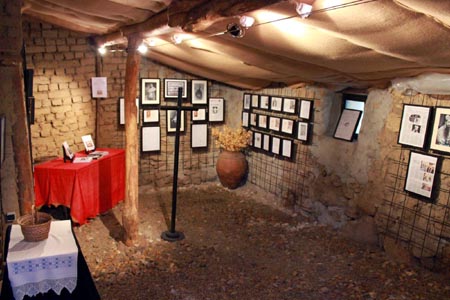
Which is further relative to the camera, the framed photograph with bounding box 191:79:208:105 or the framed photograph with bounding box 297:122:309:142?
the framed photograph with bounding box 191:79:208:105

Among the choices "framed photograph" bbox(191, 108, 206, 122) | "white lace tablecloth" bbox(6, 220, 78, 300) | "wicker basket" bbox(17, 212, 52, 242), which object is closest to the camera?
"white lace tablecloth" bbox(6, 220, 78, 300)

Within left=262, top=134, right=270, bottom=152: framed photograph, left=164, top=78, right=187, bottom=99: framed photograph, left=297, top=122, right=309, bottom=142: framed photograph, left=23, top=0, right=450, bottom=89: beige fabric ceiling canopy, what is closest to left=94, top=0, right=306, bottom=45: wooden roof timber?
left=23, top=0, right=450, bottom=89: beige fabric ceiling canopy

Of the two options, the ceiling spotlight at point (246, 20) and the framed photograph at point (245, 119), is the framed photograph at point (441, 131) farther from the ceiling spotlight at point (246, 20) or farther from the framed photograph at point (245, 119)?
the framed photograph at point (245, 119)

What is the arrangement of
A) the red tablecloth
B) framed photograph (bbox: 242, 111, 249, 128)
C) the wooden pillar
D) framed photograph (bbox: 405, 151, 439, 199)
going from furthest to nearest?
framed photograph (bbox: 242, 111, 249, 128) → the red tablecloth → the wooden pillar → framed photograph (bbox: 405, 151, 439, 199)

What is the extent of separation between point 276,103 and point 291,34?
8.98ft

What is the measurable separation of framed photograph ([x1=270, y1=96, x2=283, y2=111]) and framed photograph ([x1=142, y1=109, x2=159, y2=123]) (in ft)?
6.42

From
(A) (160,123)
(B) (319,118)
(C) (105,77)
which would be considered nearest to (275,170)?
(B) (319,118)

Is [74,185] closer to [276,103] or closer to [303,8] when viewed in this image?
[276,103]

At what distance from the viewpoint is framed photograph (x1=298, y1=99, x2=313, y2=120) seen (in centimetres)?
497

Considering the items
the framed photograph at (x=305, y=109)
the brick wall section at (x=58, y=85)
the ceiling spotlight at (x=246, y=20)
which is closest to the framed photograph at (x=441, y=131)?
the framed photograph at (x=305, y=109)

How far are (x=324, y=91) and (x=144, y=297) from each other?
330 centimetres

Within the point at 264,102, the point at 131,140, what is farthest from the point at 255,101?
the point at 131,140

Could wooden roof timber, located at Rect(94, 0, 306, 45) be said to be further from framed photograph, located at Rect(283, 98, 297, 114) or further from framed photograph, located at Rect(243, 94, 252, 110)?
framed photograph, located at Rect(243, 94, 252, 110)

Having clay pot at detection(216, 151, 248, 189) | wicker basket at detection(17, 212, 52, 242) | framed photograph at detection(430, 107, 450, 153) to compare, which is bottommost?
clay pot at detection(216, 151, 248, 189)
